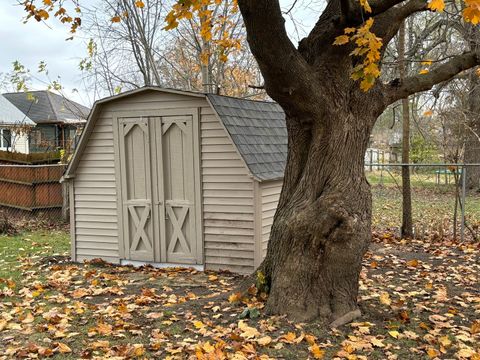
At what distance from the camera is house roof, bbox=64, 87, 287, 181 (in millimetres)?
8375

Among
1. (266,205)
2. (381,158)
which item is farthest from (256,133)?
(381,158)

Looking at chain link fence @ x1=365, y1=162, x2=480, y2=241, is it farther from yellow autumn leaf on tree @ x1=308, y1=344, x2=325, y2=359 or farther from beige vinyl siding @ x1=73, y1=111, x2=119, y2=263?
yellow autumn leaf on tree @ x1=308, y1=344, x2=325, y2=359

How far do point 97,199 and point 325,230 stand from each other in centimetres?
549

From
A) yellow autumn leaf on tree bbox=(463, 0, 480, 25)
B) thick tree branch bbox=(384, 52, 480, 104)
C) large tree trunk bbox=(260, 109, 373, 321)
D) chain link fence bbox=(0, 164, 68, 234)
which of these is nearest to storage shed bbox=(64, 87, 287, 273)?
large tree trunk bbox=(260, 109, 373, 321)

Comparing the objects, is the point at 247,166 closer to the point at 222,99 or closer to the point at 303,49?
the point at 222,99

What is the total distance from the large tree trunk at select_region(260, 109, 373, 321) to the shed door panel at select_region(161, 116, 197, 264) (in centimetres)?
312

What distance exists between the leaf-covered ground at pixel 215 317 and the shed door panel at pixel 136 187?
1.71ft

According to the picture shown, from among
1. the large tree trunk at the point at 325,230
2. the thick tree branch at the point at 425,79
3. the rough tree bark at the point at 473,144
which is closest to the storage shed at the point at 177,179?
the large tree trunk at the point at 325,230

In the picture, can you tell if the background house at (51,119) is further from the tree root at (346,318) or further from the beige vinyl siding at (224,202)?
the tree root at (346,318)

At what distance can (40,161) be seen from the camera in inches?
647

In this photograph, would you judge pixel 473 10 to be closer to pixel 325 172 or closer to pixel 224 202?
pixel 325 172

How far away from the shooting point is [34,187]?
15.0 m

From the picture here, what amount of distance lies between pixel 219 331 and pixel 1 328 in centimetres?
257

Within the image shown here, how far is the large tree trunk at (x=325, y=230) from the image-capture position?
557 centimetres
